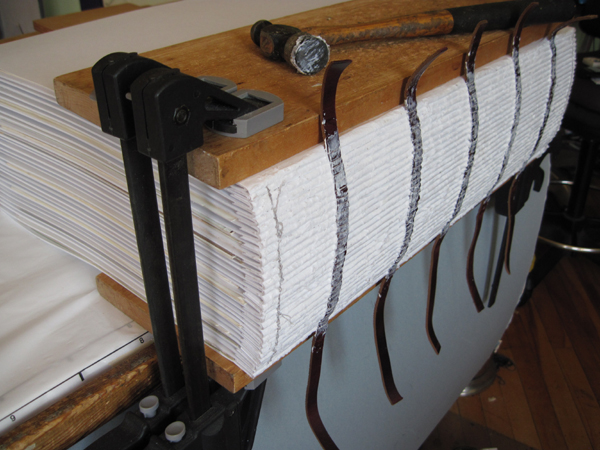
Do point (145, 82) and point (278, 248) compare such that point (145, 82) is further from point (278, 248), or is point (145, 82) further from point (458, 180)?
point (458, 180)

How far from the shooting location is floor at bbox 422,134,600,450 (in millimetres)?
1598

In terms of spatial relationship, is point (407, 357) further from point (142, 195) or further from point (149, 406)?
point (142, 195)

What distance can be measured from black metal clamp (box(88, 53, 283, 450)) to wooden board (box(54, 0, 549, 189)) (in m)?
0.02

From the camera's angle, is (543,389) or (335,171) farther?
(543,389)

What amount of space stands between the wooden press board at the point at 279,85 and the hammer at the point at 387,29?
1 centimetres

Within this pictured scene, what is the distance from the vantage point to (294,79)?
0.50 m

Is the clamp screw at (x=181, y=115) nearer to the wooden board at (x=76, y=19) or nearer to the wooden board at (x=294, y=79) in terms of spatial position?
the wooden board at (x=294, y=79)

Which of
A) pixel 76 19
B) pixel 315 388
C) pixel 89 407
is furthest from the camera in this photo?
pixel 76 19

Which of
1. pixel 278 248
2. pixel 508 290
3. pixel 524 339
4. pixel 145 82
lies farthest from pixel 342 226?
pixel 524 339

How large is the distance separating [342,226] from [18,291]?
387 millimetres

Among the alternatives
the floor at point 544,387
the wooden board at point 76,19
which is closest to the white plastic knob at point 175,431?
the wooden board at point 76,19

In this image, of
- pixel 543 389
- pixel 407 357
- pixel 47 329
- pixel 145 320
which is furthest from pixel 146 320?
pixel 543 389

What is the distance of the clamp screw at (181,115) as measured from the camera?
0.33 metres

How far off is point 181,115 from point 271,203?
9cm
